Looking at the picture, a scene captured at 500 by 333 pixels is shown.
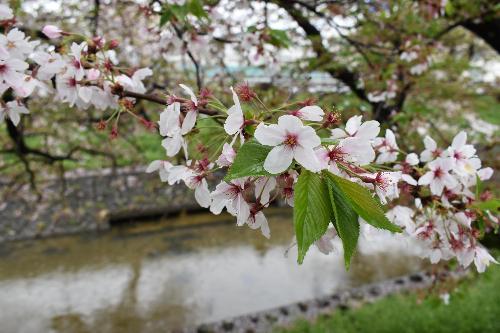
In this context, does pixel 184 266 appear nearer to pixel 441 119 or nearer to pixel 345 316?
pixel 345 316

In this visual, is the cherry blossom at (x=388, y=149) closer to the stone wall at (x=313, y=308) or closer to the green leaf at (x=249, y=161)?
the green leaf at (x=249, y=161)

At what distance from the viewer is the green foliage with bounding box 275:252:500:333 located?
151 inches

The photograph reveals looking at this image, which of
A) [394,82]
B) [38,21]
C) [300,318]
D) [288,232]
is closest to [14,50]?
[394,82]

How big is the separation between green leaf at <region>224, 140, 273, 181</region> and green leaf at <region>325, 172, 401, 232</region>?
127 mm

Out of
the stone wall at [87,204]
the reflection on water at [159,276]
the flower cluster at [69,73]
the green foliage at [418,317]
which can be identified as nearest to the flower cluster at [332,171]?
the flower cluster at [69,73]

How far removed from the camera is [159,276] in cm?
579

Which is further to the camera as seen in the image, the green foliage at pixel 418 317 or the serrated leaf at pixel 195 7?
the green foliage at pixel 418 317

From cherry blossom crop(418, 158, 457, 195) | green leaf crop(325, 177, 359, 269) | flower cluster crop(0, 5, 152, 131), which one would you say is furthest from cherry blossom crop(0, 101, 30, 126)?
cherry blossom crop(418, 158, 457, 195)

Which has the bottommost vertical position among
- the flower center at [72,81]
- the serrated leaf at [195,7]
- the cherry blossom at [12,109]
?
the cherry blossom at [12,109]

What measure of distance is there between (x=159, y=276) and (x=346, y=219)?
552 centimetres

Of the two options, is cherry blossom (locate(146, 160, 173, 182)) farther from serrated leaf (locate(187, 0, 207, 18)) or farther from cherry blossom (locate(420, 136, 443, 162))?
cherry blossom (locate(420, 136, 443, 162))

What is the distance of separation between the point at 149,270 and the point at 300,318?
253cm

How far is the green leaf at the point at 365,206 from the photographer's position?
0.62 meters

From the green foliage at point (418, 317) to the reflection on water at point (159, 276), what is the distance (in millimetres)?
1043
